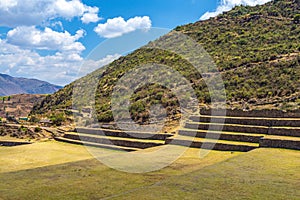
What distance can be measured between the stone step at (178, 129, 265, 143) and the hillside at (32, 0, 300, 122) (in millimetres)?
7705

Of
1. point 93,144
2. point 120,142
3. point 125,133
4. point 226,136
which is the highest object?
point 226,136

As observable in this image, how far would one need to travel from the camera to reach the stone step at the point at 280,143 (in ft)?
46.3

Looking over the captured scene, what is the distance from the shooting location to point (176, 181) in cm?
854

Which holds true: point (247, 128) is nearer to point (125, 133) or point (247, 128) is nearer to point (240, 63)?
point (125, 133)

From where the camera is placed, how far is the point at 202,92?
32281 mm

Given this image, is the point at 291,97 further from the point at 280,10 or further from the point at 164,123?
the point at 280,10

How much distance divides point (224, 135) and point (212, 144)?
1.27m

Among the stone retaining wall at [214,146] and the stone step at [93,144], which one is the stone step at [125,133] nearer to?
the stone step at [93,144]

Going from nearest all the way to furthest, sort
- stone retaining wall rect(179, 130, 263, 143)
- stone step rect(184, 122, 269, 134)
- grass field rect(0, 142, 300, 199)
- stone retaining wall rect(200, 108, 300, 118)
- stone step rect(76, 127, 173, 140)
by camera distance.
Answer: grass field rect(0, 142, 300, 199) < stone retaining wall rect(179, 130, 263, 143) < stone step rect(184, 122, 269, 134) < stone retaining wall rect(200, 108, 300, 118) < stone step rect(76, 127, 173, 140)

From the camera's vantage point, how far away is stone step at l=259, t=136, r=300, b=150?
46.3ft

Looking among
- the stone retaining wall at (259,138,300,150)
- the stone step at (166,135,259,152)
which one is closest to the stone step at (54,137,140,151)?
the stone step at (166,135,259,152)

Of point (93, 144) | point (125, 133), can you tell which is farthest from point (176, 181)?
point (125, 133)

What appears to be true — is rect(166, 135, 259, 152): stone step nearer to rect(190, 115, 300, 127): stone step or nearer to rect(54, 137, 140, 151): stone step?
rect(190, 115, 300, 127): stone step

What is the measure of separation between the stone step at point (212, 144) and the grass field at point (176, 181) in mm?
1964
